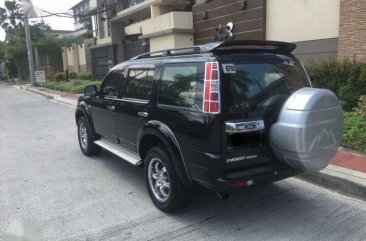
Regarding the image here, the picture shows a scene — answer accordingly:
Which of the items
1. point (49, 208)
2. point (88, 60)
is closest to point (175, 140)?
point (49, 208)

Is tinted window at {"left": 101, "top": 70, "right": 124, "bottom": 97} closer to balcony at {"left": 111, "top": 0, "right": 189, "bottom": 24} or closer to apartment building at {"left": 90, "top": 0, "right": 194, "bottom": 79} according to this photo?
apartment building at {"left": 90, "top": 0, "right": 194, "bottom": 79}

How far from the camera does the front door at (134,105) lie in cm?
478

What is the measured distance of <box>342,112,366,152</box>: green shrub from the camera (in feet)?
20.1

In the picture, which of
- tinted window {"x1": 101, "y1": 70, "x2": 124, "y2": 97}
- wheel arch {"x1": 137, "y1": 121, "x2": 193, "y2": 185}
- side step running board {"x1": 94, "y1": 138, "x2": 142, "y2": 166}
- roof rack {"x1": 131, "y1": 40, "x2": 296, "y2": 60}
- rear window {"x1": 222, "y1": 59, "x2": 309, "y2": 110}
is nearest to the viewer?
rear window {"x1": 222, "y1": 59, "x2": 309, "y2": 110}

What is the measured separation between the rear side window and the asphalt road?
4.23ft

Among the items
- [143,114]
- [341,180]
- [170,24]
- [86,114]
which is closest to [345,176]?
[341,180]

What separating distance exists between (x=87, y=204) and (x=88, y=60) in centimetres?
3448

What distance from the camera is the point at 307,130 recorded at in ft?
12.0

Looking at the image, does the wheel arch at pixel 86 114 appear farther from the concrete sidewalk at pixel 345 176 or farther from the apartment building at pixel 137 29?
the apartment building at pixel 137 29

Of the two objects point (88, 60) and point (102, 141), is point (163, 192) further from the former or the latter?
point (88, 60)

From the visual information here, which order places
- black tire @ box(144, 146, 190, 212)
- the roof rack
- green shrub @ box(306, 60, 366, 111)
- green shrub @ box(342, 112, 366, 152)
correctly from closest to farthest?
the roof rack → black tire @ box(144, 146, 190, 212) → green shrub @ box(342, 112, 366, 152) → green shrub @ box(306, 60, 366, 111)

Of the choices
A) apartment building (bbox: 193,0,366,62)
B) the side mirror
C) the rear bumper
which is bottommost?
the rear bumper

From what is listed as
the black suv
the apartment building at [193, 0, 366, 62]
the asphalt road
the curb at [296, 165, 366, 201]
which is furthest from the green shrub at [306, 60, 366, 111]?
the black suv

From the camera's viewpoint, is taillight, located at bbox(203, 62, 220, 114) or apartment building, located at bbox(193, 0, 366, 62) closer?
taillight, located at bbox(203, 62, 220, 114)
